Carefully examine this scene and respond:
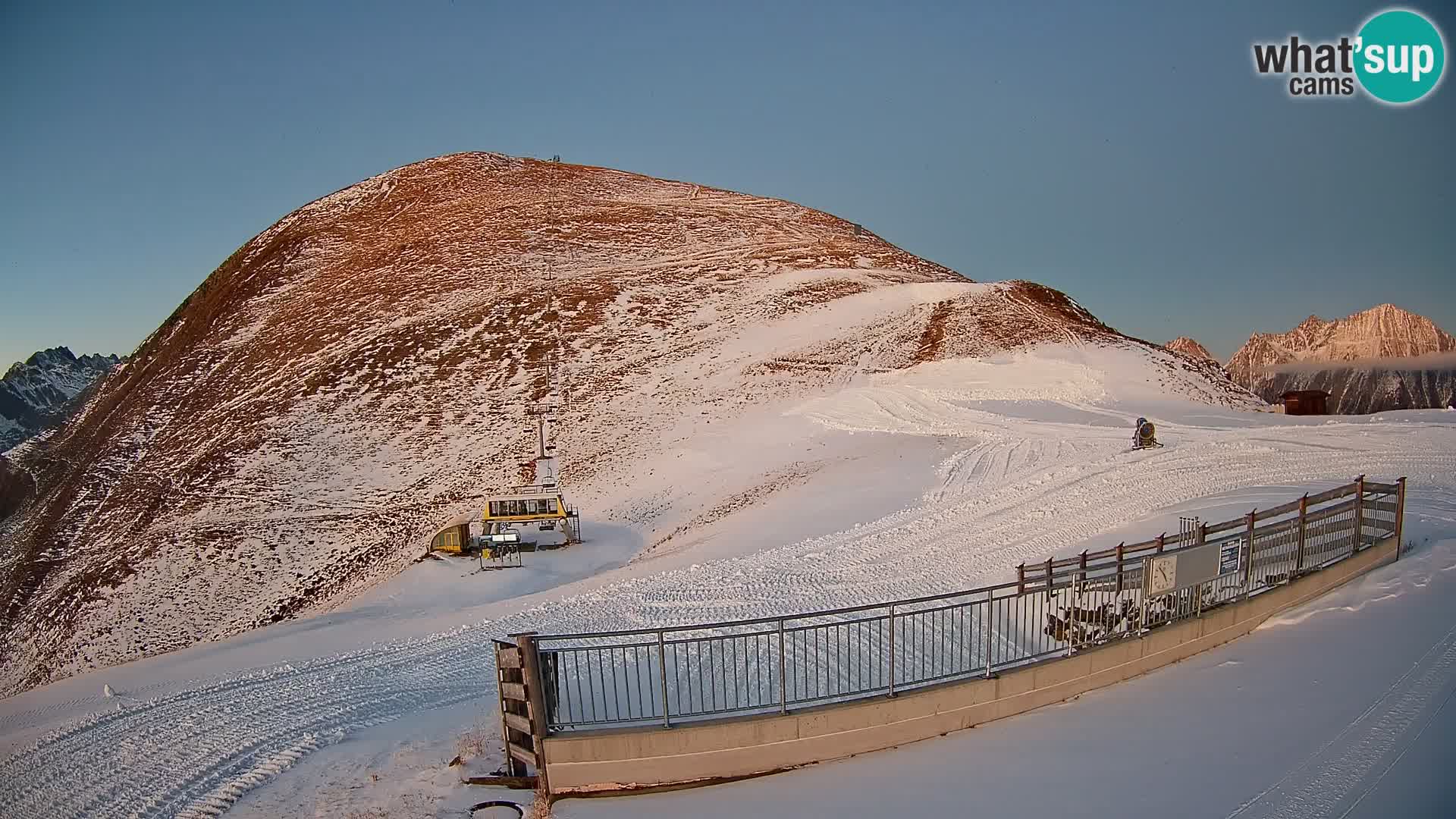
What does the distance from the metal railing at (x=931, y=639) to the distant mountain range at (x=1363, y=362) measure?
170 feet

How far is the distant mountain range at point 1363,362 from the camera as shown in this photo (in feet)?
267

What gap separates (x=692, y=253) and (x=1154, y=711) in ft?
200

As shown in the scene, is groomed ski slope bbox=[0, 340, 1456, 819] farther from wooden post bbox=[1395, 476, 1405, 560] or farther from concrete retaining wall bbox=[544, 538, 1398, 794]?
wooden post bbox=[1395, 476, 1405, 560]

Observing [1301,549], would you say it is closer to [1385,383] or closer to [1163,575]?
[1163,575]

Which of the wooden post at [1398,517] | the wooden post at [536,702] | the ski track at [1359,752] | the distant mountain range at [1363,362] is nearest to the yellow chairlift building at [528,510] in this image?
the wooden post at [536,702]

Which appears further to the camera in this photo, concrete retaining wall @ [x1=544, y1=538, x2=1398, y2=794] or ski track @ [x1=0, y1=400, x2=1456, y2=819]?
ski track @ [x1=0, y1=400, x2=1456, y2=819]

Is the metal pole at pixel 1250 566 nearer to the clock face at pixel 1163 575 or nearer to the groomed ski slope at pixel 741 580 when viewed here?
the clock face at pixel 1163 575

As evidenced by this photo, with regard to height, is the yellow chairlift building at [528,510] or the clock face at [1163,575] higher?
the clock face at [1163,575]

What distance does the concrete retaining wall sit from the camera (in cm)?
848

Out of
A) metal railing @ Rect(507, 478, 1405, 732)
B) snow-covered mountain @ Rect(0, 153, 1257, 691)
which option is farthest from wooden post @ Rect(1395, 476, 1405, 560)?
snow-covered mountain @ Rect(0, 153, 1257, 691)

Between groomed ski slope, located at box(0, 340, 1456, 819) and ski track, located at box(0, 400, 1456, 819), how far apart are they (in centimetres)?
6

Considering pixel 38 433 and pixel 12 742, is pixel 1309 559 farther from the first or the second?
pixel 38 433

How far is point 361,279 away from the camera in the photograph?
205 ft

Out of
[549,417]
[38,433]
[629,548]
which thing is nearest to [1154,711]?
[629,548]
